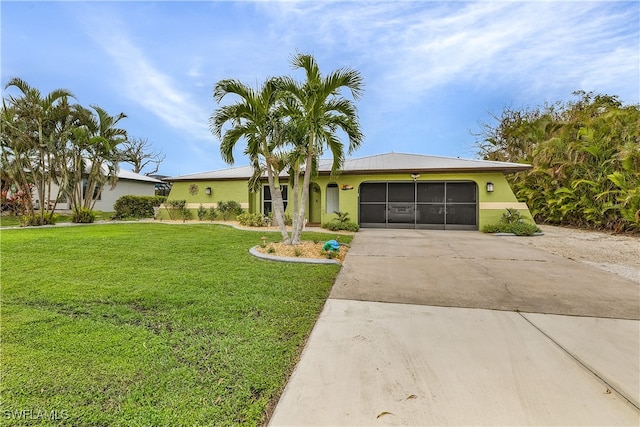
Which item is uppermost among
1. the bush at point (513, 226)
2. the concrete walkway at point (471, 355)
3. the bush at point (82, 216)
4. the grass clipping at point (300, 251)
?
the bush at point (82, 216)

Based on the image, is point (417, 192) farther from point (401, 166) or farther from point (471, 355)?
point (471, 355)

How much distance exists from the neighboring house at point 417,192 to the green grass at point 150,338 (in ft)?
25.4

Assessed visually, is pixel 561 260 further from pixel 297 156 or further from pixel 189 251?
pixel 189 251

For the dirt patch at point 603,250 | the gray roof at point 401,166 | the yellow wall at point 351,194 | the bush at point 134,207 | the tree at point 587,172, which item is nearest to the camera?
the dirt patch at point 603,250

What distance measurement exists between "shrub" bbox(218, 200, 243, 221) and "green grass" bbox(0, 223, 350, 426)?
9.28m

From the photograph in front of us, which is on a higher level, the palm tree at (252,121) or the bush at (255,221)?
the palm tree at (252,121)

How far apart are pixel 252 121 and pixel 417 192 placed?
8886 millimetres

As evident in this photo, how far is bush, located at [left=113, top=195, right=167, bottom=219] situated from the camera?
1623 centimetres

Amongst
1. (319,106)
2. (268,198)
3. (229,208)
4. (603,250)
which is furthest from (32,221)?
(603,250)

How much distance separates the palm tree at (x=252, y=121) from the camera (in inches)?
256

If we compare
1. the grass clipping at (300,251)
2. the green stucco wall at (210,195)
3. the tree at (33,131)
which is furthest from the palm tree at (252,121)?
the tree at (33,131)

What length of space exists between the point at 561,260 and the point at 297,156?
6525 mm

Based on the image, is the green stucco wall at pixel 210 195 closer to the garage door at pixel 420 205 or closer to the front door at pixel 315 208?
the front door at pixel 315 208

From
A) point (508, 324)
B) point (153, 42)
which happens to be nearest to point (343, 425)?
point (508, 324)
